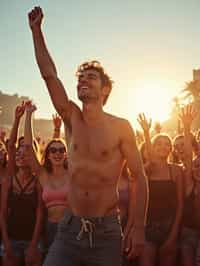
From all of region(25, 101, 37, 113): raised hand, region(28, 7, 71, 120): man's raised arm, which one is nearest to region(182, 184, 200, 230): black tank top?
region(25, 101, 37, 113): raised hand

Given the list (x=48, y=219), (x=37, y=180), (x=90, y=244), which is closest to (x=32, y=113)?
(x=37, y=180)

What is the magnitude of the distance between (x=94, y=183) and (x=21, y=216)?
102 inches

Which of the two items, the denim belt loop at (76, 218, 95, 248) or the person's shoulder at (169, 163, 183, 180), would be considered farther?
the person's shoulder at (169, 163, 183, 180)

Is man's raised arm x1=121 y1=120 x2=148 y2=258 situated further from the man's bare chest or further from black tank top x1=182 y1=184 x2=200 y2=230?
black tank top x1=182 y1=184 x2=200 y2=230

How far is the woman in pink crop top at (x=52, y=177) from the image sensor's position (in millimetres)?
6258

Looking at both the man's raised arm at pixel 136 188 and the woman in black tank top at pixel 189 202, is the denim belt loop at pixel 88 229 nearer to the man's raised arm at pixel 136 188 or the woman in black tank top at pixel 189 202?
the man's raised arm at pixel 136 188

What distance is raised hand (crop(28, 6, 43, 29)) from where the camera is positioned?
13.6 ft

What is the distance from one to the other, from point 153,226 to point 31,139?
2004 mm

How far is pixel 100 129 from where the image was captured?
427cm

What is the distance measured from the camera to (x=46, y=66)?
13.5ft

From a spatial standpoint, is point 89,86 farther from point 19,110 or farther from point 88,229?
point 19,110

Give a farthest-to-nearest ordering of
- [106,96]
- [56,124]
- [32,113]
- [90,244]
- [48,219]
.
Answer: [56,124], [32,113], [48,219], [106,96], [90,244]

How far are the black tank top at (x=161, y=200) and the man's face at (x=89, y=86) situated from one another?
267 centimetres

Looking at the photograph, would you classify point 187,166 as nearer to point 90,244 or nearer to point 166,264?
point 166,264
